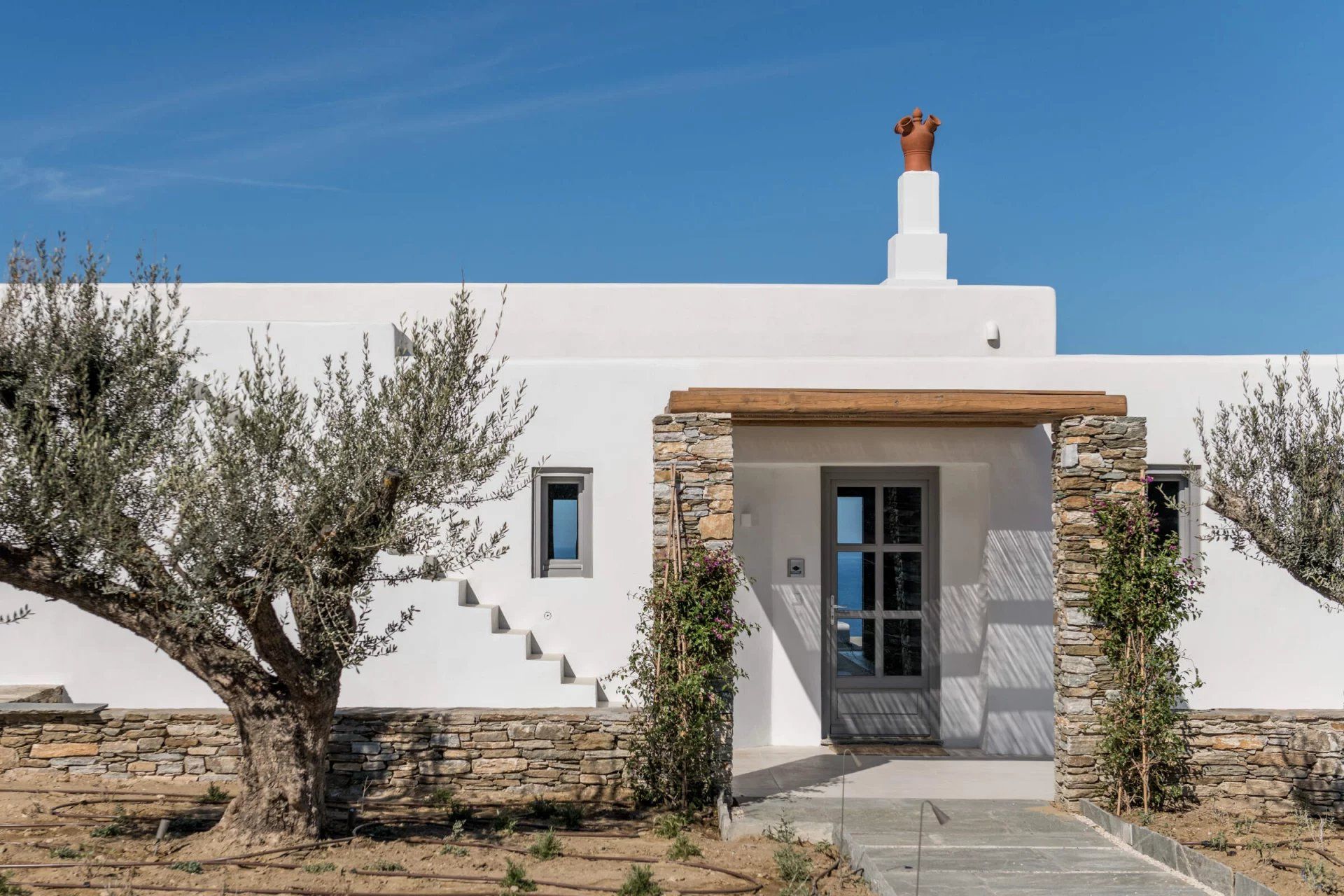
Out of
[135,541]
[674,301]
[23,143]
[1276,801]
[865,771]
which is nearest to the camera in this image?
[135,541]

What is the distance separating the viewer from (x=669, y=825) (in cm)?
698

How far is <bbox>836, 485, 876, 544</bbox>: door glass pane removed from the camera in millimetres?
9898

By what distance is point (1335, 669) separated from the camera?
29.9 feet

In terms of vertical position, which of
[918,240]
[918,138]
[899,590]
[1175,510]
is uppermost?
[918,138]

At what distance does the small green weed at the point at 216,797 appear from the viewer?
7.72m

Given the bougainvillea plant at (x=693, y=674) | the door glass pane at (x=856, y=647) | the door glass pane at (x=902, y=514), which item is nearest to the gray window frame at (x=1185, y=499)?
the door glass pane at (x=902, y=514)

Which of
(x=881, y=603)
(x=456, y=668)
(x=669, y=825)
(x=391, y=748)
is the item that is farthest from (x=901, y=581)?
(x=391, y=748)

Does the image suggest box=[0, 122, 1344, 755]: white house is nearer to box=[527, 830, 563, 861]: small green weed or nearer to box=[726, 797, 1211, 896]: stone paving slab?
box=[527, 830, 563, 861]: small green weed

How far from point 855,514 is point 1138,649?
3097mm

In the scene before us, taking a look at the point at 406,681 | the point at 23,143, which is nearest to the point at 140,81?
the point at 23,143

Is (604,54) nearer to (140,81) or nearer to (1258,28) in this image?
(140,81)

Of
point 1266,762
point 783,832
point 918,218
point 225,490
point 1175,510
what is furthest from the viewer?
point 918,218

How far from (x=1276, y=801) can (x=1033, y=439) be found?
3.41 metres

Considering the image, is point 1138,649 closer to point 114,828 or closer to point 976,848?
point 976,848
